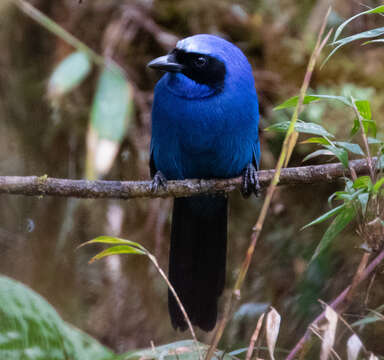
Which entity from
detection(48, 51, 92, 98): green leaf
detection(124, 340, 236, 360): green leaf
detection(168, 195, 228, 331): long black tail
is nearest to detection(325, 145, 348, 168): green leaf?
detection(124, 340, 236, 360): green leaf

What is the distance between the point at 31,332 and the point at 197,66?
4.59ft

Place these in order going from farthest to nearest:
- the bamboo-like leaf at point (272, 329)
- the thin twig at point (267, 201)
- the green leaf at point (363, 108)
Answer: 1. the green leaf at point (363, 108)
2. the bamboo-like leaf at point (272, 329)
3. the thin twig at point (267, 201)

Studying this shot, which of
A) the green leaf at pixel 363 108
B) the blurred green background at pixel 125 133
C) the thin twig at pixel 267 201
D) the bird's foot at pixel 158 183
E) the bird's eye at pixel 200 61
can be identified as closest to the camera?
the thin twig at pixel 267 201

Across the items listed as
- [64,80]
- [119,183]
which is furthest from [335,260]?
[64,80]

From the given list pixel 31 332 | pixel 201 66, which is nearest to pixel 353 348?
pixel 31 332

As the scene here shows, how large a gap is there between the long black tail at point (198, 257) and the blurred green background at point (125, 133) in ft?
2.41

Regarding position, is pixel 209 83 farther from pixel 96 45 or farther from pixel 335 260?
pixel 96 45

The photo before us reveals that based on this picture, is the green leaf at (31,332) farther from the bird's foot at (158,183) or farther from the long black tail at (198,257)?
the long black tail at (198,257)

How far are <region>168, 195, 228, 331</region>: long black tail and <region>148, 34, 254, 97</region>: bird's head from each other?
1.86ft

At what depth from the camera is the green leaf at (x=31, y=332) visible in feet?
5.55

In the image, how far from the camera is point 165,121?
105 inches

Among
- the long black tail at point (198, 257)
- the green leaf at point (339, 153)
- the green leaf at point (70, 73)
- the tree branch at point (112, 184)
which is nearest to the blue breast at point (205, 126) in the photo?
the long black tail at point (198, 257)

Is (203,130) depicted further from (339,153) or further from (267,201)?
(267,201)

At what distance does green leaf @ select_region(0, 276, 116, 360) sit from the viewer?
5.55 feet
